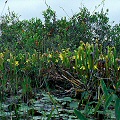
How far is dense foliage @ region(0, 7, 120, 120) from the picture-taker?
363 cm

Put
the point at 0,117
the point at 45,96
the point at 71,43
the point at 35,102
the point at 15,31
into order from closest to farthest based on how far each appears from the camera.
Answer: the point at 0,117 < the point at 35,102 < the point at 45,96 < the point at 71,43 < the point at 15,31

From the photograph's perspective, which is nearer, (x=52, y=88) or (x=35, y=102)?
(x=35, y=102)

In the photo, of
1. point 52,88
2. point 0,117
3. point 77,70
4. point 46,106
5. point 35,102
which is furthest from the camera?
point 52,88

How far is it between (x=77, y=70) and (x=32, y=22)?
6.58 m

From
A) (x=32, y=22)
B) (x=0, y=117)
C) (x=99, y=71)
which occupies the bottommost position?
(x=0, y=117)

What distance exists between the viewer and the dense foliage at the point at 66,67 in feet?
11.9

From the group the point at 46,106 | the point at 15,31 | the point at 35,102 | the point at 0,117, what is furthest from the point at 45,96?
the point at 15,31

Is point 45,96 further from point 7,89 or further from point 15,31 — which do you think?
point 15,31

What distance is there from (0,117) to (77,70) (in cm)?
203

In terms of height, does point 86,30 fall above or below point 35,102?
above

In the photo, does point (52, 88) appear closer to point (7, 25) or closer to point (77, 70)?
point (77, 70)

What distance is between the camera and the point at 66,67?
5.58m

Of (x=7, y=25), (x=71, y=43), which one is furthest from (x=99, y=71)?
(x=7, y=25)

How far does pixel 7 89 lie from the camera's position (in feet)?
16.7
